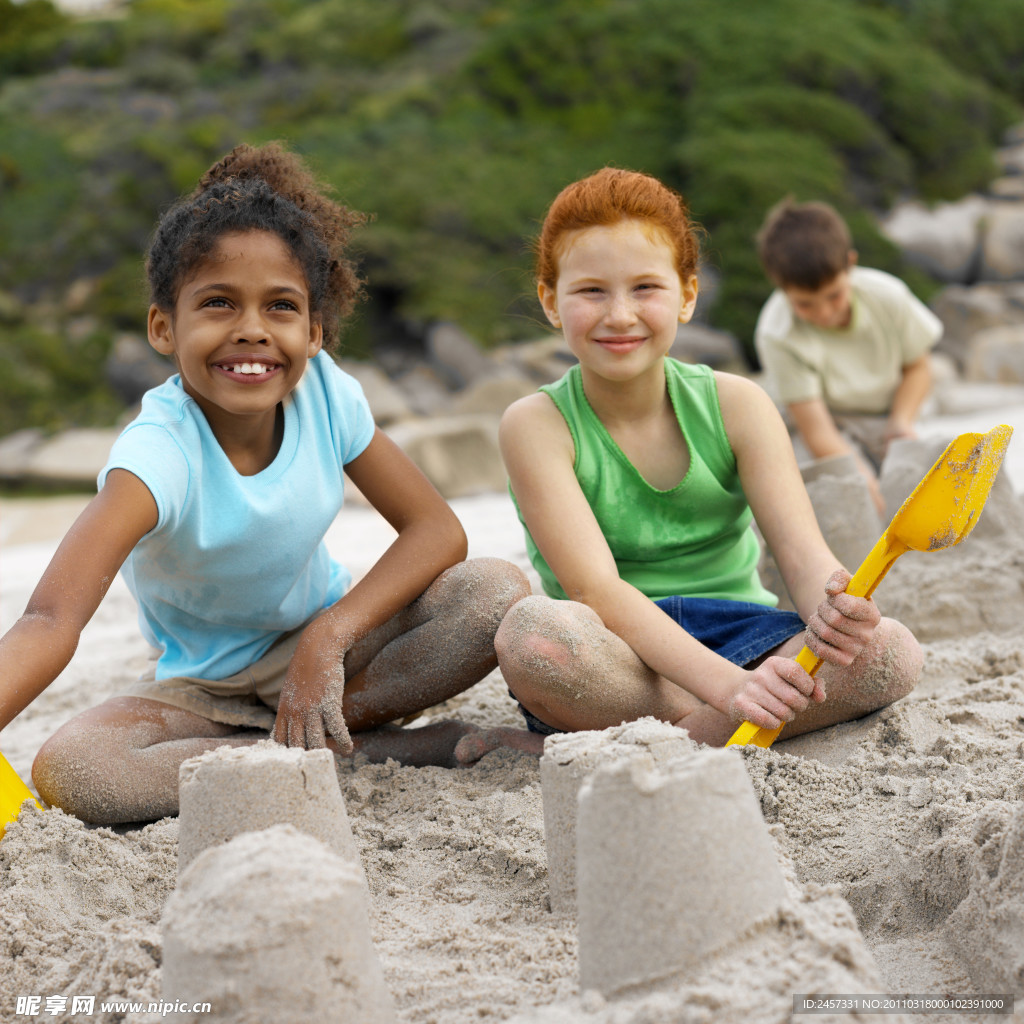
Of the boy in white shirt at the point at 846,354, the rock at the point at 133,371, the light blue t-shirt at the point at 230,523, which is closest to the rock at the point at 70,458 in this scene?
the rock at the point at 133,371

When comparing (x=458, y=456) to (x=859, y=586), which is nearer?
(x=859, y=586)

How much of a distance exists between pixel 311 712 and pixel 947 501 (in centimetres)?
108

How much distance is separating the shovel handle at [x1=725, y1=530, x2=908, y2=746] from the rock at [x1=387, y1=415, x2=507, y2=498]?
161 inches

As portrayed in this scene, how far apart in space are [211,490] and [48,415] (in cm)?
809

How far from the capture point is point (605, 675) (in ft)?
5.74

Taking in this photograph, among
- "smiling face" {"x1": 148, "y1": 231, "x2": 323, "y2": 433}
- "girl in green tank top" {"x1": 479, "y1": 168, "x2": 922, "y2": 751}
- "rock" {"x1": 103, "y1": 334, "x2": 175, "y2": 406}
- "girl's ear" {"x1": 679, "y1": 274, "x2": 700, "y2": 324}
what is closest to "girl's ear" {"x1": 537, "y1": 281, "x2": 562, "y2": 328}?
"girl in green tank top" {"x1": 479, "y1": 168, "x2": 922, "y2": 751}

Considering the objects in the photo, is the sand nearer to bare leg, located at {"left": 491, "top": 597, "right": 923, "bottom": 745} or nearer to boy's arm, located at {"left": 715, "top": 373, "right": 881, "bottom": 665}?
bare leg, located at {"left": 491, "top": 597, "right": 923, "bottom": 745}

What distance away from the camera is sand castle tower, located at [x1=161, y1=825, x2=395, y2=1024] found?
0.96 metres

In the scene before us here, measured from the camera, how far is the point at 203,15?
16312 millimetres

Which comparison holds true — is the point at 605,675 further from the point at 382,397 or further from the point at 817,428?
the point at 382,397

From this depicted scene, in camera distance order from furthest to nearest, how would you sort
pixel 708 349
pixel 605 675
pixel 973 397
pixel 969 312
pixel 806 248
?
pixel 969 312
pixel 708 349
pixel 973 397
pixel 806 248
pixel 605 675

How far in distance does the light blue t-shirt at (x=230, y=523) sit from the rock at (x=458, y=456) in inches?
142

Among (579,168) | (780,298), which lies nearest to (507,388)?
(780,298)

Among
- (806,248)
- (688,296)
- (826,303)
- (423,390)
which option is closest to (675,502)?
(688,296)
